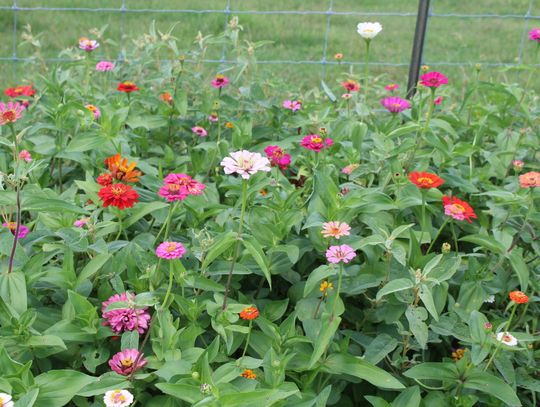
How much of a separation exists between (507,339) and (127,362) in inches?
26.5

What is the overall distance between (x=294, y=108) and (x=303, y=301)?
0.86 metres

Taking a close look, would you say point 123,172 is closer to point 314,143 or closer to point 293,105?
point 314,143

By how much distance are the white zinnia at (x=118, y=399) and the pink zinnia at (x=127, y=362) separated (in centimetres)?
9

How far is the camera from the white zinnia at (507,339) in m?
1.32

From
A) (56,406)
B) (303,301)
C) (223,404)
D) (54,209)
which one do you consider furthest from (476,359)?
(54,209)

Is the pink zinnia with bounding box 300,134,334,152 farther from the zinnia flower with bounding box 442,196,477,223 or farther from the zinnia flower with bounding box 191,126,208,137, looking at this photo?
the zinnia flower with bounding box 191,126,208,137

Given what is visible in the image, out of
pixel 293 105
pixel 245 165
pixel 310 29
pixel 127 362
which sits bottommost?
pixel 310 29

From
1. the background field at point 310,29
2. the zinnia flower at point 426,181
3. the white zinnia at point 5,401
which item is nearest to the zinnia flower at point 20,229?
the white zinnia at point 5,401

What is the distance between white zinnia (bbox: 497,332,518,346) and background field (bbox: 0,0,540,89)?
338 cm

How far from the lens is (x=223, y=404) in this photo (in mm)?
1095

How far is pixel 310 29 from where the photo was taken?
557 centimetres

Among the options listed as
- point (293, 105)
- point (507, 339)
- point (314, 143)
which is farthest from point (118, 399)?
point (293, 105)

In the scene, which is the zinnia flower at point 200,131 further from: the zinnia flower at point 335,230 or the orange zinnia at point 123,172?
the zinnia flower at point 335,230

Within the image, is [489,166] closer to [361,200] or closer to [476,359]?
[361,200]
